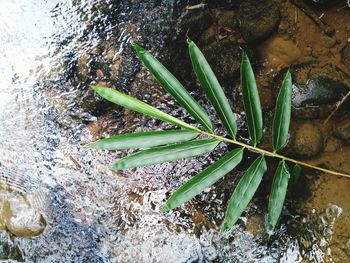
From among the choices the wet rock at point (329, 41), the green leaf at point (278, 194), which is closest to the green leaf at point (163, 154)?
the green leaf at point (278, 194)

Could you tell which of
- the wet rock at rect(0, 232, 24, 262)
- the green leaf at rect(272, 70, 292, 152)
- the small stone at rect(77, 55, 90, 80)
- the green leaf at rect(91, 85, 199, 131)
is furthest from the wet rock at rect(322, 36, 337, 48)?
the wet rock at rect(0, 232, 24, 262)

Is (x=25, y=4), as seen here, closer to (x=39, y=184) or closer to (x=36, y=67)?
(x=36, y=67)

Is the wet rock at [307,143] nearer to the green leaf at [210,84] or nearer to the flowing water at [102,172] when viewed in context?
the flowing water at [102,172]

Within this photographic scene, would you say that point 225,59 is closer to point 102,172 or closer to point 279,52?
point 279,52

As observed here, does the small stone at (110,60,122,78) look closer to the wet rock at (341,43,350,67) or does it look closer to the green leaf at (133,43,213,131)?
the green leaf at (133,43,213,131)

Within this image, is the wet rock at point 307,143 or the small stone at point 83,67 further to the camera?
the small stone at point 83,67

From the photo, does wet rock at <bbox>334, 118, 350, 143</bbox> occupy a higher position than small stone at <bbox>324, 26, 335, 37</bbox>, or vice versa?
small stone at <bbox>324, 26, 335, 37</bbox>
